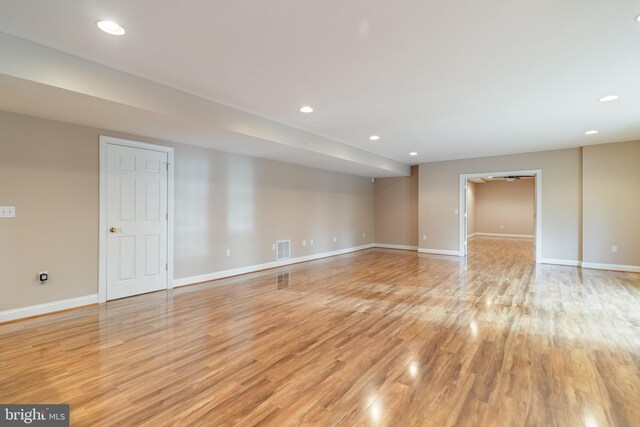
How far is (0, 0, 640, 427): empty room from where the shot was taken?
1.96 meters

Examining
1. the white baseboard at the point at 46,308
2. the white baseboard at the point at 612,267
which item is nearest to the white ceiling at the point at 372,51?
the white baseboard at the point at 46,308

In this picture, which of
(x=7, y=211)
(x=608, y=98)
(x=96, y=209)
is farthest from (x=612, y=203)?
(x=7, y=211)

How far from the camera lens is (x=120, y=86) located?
2.86 metres

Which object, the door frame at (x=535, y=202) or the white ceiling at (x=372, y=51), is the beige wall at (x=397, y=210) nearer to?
the door frame at (x=535, y=202)

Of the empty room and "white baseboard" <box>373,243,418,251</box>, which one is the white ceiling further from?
"white baseboard" <box>373,243,418,251</box>

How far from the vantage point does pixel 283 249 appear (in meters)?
6.50

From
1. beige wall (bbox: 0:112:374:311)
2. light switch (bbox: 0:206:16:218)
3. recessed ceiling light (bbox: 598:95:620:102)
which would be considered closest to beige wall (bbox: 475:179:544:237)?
beige wall (bbox: 0:112:374:311)

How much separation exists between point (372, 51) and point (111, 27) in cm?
204

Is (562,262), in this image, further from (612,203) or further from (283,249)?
(283,249)

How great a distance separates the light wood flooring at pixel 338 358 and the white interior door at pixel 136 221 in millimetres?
332

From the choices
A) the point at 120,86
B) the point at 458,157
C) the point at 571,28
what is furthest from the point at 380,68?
the point at 458,157

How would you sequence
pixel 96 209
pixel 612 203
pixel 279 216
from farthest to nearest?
1. pixel 279 216
2. pixel 612 203
3. pixel 96 209

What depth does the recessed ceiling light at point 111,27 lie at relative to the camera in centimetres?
214

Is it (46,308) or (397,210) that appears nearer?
(46,308)
